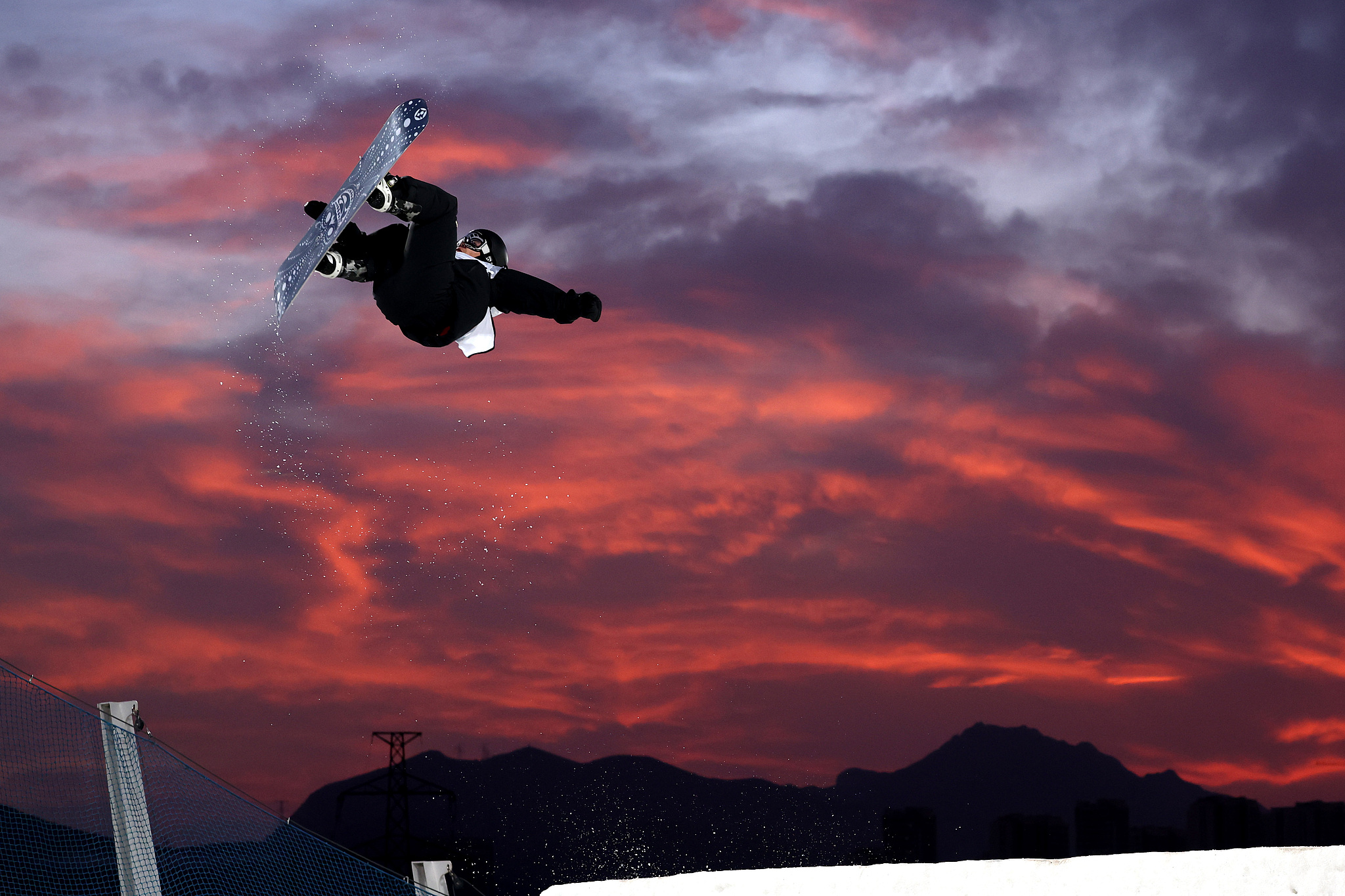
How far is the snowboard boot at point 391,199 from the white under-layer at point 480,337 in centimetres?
87

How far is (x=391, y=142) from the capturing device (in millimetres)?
7293

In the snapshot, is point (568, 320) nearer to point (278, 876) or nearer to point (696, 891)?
point (696, 891)

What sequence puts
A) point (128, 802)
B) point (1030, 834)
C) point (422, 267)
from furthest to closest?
point (1030, 834), point (128, 802), point (422, 267)

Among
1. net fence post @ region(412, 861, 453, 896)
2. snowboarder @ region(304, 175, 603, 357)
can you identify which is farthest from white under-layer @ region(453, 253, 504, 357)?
net fence post @ region(412, 861, 453, 896)

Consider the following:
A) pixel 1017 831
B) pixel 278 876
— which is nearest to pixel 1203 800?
pixel 1017 831

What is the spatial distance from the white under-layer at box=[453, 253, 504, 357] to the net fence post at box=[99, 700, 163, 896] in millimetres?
3661

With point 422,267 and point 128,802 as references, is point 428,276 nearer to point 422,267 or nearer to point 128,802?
point 422,267

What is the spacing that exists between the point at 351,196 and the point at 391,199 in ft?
0.77

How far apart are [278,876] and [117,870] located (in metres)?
1.16

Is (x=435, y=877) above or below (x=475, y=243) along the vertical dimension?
below

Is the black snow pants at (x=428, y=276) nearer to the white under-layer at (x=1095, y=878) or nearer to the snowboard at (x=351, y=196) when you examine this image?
the snowboard at (x=351, y=196)

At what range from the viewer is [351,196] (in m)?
7.58

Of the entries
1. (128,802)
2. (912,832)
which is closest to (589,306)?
(128,802)

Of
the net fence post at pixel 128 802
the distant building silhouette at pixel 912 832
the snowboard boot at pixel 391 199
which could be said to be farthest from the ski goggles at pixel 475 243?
the distant building silhouette at pixel 912 832
